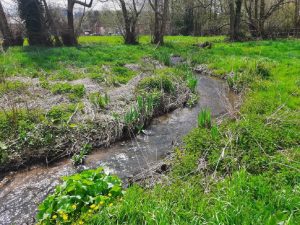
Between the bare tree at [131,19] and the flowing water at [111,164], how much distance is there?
13056mm

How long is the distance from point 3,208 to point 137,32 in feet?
58.2

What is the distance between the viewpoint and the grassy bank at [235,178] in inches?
128

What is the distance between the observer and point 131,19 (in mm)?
19953

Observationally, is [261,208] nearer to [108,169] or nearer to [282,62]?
[108,169]

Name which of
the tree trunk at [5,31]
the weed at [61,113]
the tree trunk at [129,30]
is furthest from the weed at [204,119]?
the tree trunk at [5,31]

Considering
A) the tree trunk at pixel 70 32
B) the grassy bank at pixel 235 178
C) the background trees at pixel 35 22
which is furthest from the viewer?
the tree trunk at pixel 70 32

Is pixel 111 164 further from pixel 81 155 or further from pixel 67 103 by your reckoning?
pixel 67 103

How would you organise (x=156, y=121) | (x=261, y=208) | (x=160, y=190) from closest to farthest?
(x=261, y=208)
(x=160, y=190)
(x=156, y=121)

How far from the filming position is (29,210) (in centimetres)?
419

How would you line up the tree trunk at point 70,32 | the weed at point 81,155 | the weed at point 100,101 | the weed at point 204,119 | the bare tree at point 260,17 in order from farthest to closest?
1. the bare tree at point 260,17
2. the tree trunk at point 70,32
3. the weed at point 100,101
4. the weed at point 204,119
5. the weed at point 81,155

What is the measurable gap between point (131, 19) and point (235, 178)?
1774cm

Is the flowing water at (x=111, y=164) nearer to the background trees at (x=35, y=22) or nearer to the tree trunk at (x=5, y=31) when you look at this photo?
the background trees at (x=35, y=22)

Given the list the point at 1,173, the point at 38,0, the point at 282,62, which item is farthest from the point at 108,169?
the point at 38,0

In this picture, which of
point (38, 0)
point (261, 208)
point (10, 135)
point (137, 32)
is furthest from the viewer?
point (137, 32)
